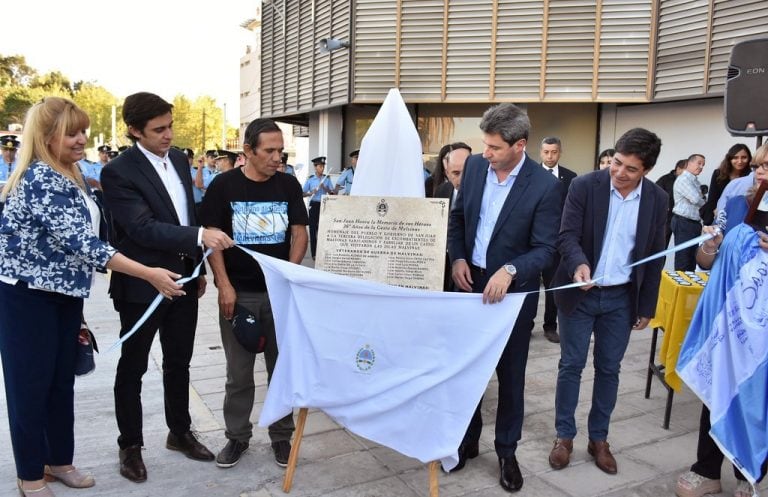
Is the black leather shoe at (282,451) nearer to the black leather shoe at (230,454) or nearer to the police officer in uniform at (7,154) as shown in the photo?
the black leather shoe at (230,454)

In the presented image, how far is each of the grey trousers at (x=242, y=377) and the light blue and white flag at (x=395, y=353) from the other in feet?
1.29

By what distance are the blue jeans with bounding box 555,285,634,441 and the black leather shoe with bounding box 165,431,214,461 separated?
197 centimetres

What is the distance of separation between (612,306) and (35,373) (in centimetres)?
287

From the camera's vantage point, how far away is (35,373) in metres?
2.84

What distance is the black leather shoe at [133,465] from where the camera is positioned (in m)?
3.19

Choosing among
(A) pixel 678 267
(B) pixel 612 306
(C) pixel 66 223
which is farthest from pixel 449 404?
(A) pixel 678 267

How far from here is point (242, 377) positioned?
3445 millimetres

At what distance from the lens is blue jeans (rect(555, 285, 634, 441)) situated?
342 centimetres

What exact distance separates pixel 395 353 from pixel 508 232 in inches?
32.5

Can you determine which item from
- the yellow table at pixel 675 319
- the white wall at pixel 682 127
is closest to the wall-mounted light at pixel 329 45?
the white wall at pixel 682 127

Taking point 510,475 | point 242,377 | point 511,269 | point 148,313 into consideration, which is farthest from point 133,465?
point 511,269

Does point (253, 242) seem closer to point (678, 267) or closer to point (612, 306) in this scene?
point (612, 306)

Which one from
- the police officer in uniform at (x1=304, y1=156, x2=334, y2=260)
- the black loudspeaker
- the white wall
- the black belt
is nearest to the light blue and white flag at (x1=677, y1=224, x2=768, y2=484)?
the black belt

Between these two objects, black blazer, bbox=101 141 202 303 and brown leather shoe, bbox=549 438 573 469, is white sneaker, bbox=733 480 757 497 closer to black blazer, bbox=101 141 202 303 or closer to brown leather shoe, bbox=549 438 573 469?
brown leather shoe, bbox=549 438 573 469
